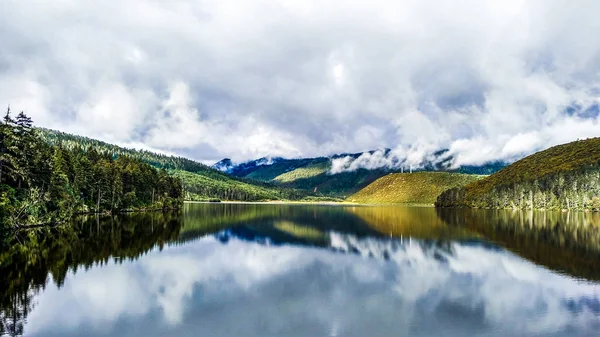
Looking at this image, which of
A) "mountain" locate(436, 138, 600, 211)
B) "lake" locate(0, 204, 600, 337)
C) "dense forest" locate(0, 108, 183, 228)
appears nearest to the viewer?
"lake" locate(0, 204, 600, 337)

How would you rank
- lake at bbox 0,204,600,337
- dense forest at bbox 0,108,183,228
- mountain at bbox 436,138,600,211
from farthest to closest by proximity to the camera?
mountain at bbox 436,138,600,211 → dense forest at bbox 0,108,183,228 → lake at bbox 0,204,600,337

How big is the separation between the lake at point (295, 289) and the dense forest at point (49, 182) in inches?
510

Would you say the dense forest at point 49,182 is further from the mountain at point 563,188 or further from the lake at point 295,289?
the mountain at point 563,188

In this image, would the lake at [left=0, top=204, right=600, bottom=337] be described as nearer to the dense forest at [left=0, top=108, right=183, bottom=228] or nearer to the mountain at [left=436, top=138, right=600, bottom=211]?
the dense forest at [left=0, top=108, right=183, bottom=228]

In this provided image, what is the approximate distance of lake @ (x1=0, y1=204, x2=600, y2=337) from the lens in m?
20.7

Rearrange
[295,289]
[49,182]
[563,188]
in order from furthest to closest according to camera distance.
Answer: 1. [563,188]
2. [49,182]
3. [295,289]

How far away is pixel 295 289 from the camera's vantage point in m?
29.0

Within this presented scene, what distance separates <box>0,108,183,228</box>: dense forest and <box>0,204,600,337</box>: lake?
13.0 m

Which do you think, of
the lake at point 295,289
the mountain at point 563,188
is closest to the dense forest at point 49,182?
the lake at point 295,289

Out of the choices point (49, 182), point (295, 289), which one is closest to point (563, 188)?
point (295, 289)

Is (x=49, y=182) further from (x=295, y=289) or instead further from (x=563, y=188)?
(x=563, y=188)

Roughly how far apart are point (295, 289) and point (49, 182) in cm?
5761

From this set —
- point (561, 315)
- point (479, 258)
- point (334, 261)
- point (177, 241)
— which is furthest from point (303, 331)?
point (177, 241)

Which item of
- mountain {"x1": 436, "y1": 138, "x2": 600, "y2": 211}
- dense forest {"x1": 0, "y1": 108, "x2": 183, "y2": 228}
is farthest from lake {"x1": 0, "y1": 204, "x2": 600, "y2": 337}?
mountain {"x1": 436, "y1": 138, "x2": 600, "y2": 211}
